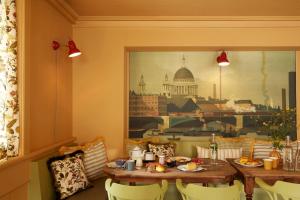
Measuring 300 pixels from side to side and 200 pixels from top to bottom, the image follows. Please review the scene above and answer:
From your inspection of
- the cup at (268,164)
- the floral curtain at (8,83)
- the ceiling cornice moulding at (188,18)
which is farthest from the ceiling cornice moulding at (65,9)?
the cup at (268,164)

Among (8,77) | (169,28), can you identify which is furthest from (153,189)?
(169,28)

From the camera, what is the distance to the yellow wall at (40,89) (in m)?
2.67

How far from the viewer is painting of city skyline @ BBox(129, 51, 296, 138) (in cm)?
476

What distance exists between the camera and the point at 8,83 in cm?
263

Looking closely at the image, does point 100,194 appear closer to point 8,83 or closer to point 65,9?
point 8,83

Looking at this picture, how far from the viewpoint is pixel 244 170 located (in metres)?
2.89

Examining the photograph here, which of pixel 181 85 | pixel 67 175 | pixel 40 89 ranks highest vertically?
pixel 181 85

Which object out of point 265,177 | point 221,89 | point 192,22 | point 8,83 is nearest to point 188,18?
point 192,22

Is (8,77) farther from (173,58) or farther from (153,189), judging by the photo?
(173,58)

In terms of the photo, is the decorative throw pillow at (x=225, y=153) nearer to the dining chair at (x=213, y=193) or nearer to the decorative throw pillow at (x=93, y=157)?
the decorative throw pillow at (x=93, y=157)

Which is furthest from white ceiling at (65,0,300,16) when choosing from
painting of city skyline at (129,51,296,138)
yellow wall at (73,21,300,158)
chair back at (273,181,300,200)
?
chair back at (273,181,300,200)

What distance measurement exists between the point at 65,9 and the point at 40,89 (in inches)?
47.3

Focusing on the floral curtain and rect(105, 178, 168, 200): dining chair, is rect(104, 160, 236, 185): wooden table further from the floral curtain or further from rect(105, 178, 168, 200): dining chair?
the floral curtain

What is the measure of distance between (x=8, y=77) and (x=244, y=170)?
2.32 metres
